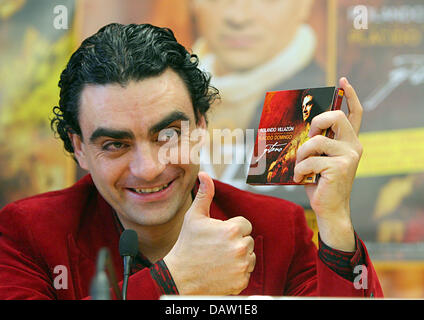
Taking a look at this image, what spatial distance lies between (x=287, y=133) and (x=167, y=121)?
38cm

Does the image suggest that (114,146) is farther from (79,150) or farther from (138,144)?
(79,150)

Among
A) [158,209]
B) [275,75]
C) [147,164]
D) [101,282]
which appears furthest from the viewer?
[275,75]

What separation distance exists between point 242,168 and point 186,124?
1120mm

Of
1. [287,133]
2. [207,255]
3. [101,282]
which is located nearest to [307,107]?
[287,133]

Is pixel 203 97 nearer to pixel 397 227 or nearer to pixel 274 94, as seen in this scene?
pixel 274 94

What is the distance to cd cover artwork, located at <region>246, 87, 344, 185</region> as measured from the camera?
1.37 metres

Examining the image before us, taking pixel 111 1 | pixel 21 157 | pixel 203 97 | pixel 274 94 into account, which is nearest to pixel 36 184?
pixel 21 157

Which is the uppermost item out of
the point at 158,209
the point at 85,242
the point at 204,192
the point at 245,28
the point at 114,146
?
the point at 245,28

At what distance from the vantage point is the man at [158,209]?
1330 millimetres

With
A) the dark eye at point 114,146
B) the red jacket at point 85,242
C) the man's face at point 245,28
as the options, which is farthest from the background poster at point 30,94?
the dark eye at point 114,146

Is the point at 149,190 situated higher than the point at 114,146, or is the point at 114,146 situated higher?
the point at 114,146

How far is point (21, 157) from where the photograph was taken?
9.06 feet

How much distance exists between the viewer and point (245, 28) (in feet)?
9.14
